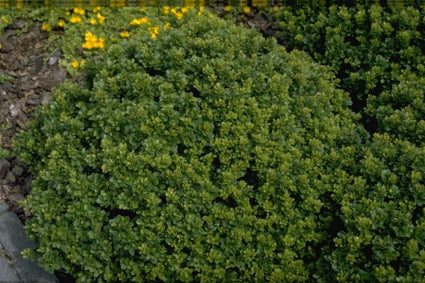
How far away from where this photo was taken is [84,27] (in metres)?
4.77

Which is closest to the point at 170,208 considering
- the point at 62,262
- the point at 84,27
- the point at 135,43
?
the point at 62,262

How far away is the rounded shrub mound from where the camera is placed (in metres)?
3.06

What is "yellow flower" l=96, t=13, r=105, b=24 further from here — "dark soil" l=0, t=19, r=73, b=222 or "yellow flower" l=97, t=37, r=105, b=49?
"dark soil" l=0, t=19, r=73, b=222

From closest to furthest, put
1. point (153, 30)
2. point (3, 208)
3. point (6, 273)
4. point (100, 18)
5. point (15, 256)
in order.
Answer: point (6, 273)
point (15, 256)
point (3, 208)
point (153, 30)
point (100, 18)

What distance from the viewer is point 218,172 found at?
318 cm

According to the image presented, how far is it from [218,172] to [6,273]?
58.4 inches

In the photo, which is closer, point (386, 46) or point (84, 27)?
point (386, 46)

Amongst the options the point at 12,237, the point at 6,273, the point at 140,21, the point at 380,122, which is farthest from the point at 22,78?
the point at 380,122

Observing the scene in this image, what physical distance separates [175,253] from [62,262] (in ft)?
2.09

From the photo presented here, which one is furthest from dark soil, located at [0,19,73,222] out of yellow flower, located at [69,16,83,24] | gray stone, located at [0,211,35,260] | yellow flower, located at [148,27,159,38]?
yellow flower, located at [148,27,159,38]

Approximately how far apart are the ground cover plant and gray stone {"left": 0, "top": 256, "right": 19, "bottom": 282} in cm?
33

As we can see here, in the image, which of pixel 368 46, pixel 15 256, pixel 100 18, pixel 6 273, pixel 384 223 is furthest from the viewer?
pixel 100 18

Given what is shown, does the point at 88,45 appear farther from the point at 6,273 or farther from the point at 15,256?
the point at 6,273

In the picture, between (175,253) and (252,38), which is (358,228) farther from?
(252,38)
